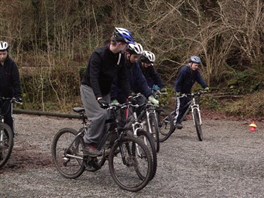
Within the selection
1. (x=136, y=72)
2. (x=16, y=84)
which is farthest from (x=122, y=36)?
(x=16, y=84)

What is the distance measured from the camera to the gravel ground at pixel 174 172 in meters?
6.60

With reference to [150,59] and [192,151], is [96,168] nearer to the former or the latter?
[192,151]

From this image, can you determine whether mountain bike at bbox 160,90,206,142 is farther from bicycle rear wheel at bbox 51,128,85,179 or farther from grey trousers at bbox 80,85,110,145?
grey trousers at bbox 80,85,110,145

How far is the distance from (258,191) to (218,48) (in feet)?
37.3

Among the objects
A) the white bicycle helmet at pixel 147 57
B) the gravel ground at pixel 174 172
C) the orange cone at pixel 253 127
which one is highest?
the white bicycle helmet at pixel 147 57

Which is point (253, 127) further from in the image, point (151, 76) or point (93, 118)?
point (93, 118)

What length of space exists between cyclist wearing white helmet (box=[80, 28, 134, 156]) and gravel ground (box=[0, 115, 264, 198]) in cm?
61

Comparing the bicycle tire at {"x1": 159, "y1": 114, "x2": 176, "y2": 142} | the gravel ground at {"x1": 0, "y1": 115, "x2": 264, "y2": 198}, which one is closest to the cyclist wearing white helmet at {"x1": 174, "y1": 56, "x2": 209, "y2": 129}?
the bicycle tire at {"x1": 159, "y1": 114, "x2": 176, "y2": 142}

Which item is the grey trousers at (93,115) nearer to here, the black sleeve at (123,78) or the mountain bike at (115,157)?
the mountain bike at (115,157)

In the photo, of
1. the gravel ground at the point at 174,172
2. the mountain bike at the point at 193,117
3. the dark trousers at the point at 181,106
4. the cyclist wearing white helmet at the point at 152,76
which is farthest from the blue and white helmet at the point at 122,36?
the dark trousers at the point at 181,106

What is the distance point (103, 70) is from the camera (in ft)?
22.2

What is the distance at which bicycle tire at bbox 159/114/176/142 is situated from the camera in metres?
11.0

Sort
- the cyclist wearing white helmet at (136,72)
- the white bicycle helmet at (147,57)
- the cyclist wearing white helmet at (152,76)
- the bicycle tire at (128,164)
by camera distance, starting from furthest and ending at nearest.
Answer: the cyclist wearing white helmet at (152,76), the white bicycle helmet at (147,57), the cyclist wearing white helmet at (136,72), the bicycle tire at (128,164)

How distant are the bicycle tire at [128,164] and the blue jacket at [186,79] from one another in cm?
463
